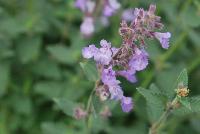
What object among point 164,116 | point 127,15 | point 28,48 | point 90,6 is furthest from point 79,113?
point 127,15

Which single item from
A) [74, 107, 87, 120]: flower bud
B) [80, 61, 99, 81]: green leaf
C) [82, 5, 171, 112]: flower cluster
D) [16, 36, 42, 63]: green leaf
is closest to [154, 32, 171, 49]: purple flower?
[82, 5, 171, 112]: flower cluster

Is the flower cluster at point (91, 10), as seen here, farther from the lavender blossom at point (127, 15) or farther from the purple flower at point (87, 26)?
the lavender blossom at point (127, 15)

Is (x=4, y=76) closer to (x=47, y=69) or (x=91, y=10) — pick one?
(x=47, y=69)

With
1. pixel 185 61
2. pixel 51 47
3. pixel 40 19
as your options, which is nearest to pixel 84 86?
pixel 51 47

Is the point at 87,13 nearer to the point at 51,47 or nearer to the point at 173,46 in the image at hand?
the point at 51,47

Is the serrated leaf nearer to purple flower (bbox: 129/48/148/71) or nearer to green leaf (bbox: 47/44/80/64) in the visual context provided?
purple flower (bbox: 129/48/148/71)
